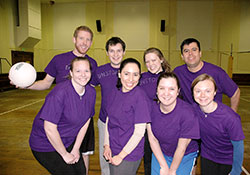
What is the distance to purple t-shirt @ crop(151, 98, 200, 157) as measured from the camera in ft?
5.99

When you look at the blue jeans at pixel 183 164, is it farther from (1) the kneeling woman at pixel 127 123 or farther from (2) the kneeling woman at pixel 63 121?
(2) the kneeling woman at pixel 63 121

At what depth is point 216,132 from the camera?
1887mm

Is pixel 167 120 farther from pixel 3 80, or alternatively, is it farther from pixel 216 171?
pixel 3 80

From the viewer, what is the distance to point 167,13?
15508 mm

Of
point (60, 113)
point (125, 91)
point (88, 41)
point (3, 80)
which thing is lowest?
point (3, 80)

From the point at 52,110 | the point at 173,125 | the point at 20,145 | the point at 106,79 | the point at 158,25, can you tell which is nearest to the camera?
the point at 52,110

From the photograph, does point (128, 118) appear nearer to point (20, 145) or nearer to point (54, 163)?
point (54, 163)

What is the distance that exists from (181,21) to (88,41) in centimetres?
1419

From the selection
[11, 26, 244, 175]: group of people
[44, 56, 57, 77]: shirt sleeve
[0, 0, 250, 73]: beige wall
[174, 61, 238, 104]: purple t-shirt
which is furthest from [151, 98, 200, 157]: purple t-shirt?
[0, 0, 250, 73]: beige wall

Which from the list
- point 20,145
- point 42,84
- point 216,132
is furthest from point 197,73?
point 20,145

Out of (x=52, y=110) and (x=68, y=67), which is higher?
(x=68, y=67)

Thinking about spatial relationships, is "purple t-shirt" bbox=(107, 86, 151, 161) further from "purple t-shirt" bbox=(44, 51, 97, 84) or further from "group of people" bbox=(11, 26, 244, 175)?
"purple t-shirt" bbox=(44, 51, 97, 84)

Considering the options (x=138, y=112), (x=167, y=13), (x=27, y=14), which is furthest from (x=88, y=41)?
(x=167, y=13)

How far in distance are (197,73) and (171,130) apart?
99 cm
